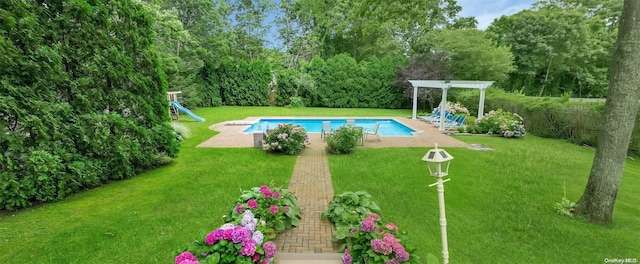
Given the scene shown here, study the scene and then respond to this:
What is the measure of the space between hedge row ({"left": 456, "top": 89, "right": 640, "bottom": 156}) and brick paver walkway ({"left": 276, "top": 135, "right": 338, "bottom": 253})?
7.67 m

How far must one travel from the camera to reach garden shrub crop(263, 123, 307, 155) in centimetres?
760

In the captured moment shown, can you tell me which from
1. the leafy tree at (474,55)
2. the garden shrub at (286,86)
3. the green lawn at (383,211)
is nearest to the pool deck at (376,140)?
the green lawn at (383,211)

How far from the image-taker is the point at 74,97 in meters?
4.75

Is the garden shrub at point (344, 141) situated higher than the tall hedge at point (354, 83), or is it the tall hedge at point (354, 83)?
the tall hedge at point (354, 83)

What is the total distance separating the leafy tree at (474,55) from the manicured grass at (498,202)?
10891 millimetres

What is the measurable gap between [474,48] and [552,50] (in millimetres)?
8468

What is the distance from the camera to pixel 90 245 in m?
3.29

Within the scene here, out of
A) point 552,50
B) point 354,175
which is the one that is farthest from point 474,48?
point 354,175

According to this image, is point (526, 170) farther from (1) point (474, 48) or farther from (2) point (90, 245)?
(1) point (474, 48)

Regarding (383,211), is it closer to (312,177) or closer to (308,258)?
(308,258)

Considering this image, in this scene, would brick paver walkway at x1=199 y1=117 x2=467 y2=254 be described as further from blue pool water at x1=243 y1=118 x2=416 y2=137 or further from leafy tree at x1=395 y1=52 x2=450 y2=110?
leafy tree at x1=395 y1=52 x2=450 y2=110

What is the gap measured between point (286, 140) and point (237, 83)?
15.0 metres

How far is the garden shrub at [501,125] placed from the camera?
10.5m

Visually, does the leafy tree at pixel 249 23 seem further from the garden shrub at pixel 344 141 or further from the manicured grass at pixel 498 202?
the manicured grass at pixel 498 202
